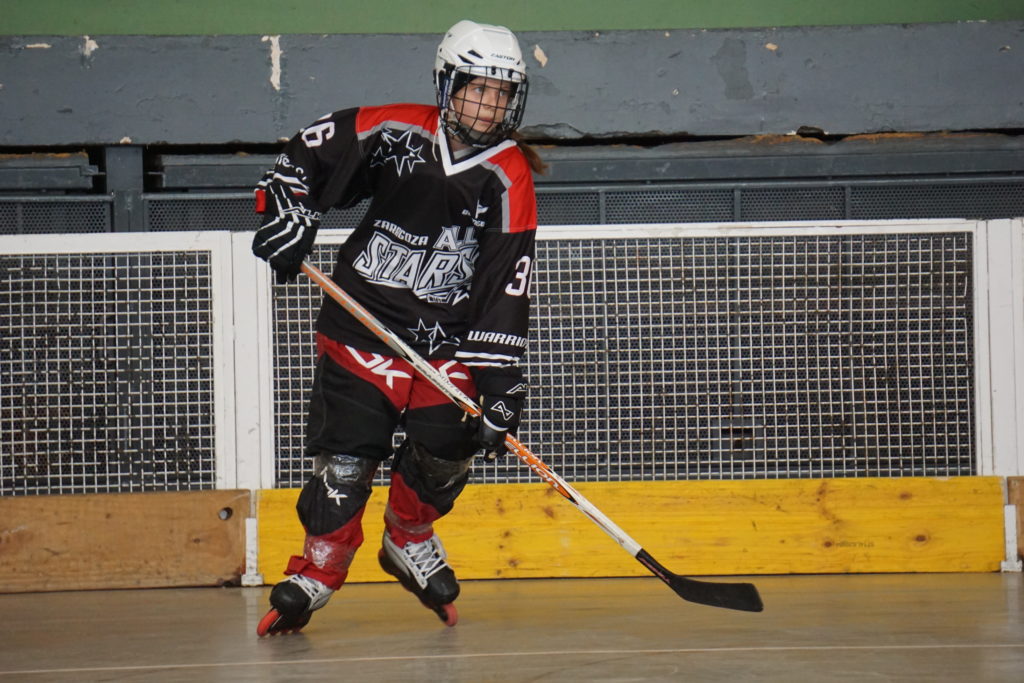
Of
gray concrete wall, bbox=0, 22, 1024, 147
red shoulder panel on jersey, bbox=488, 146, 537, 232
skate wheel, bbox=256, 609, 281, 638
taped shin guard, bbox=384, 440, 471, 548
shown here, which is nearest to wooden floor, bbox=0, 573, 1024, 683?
skate wheel, bbox=256, 609, 281, 638

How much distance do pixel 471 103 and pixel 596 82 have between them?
2516 millimetres

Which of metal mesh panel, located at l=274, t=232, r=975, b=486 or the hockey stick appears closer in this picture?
the hockey stick

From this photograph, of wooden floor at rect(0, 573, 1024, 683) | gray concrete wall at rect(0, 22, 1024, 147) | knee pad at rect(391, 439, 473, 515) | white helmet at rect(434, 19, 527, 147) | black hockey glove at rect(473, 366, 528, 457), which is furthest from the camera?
gray concrete wall at rect(0, 22, 1024, 147)

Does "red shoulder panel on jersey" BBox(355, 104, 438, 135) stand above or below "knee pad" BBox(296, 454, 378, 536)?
above

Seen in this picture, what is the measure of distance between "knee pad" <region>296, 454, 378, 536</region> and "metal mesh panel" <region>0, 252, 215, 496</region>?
122 cm

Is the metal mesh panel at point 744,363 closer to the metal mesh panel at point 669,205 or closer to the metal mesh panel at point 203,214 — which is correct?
the metal mesh panel at point 669,205

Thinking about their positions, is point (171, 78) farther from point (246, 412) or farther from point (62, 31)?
Result: point (246, 412)

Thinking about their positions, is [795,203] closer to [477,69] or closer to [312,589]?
[477,69]

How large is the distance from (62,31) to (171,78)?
58 cm

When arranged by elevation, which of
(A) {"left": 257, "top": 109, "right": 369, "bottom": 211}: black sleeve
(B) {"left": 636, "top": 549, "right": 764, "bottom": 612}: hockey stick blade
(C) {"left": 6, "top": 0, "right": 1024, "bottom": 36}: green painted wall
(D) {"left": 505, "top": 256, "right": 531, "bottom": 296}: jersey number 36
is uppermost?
(C) {"left": 6, "top": 0, "right": 1024, "bottom": 36}: green painted wall

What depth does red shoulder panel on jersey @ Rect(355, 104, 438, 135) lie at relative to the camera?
3463mm

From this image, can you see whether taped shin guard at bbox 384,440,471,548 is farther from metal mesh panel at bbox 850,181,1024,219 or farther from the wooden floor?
metal mesh panel at bbox 850,181,1024,219

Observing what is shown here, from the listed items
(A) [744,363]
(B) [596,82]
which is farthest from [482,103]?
(B) [596,82]

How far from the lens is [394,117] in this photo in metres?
3.48
